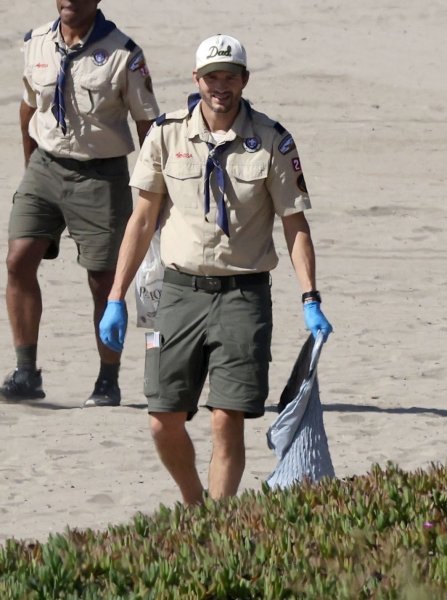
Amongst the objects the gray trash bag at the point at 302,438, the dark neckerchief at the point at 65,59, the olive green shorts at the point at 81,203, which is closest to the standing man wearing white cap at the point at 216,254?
the gray trash bag at the point at 302,438

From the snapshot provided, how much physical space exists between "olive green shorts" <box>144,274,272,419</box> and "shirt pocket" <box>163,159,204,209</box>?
0.32 meters

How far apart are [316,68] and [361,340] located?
975 centimetres

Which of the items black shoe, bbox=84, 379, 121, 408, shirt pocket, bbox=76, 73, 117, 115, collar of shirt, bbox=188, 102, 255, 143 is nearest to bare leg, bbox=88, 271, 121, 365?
black shoe, bbox=84, 379, 121, 408

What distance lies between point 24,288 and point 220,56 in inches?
110

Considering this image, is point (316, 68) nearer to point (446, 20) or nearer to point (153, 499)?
point (446, 20)

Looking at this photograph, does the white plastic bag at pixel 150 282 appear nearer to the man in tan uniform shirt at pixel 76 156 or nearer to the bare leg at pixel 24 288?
the man in tan uniform shirt at pixel 76 156

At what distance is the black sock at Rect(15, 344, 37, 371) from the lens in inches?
346

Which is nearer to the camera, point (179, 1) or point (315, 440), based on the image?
point (315, 440)

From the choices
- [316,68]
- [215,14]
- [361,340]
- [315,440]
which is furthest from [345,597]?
[215,14]

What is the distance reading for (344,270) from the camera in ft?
41.6

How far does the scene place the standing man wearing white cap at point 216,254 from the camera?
20.8 ft

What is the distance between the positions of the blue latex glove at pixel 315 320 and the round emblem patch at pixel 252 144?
59cm

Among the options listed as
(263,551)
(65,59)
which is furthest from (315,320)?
(65,59)

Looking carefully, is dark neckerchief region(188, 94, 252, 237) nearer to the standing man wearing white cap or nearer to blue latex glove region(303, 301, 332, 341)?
the standing man wearing white cap
